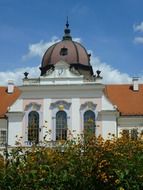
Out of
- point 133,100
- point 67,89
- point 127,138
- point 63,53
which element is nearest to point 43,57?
point 63,53

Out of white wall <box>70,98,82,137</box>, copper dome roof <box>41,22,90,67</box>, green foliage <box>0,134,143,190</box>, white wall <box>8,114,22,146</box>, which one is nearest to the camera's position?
green foliage <box>0,134,143,190</box>

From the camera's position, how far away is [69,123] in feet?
139

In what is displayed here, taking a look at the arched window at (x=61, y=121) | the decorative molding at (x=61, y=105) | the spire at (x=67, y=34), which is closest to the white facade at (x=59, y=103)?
the decorative molding at (x=61, y=105)

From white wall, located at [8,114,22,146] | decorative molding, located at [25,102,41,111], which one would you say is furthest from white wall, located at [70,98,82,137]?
white wall, located at [8,114,22,146]

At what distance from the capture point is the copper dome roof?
4544 centimetres

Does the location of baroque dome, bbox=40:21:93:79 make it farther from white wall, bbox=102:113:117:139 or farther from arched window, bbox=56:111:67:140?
white wall, bbox=102:113:117:139

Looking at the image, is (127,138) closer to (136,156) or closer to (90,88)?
(136,156)

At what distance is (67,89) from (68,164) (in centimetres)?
2559

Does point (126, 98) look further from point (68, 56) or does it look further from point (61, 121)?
point (61, 121)

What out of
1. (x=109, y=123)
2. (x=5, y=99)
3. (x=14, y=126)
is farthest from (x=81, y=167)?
(x=5, y=99)

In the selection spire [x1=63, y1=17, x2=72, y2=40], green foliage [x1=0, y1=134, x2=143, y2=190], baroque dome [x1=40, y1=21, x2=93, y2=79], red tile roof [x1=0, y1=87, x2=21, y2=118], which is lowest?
green foliage [x1=0, y1=134, x2=143, y2=190]

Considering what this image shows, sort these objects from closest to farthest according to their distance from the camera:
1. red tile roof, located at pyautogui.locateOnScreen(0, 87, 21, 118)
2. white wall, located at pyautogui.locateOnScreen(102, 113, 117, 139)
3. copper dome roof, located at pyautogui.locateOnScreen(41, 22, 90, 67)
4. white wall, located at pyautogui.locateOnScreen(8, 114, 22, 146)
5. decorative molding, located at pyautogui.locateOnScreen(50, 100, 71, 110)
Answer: white wall, located at pyautogui.locateOnScreen(102, 113, 117, 139)
decorative molding, located at pyautogui.locateOnScreen(50, 100, 71, 110)
white wall, located at pyautogui.locateOnScreen(8, 114, 22, 146)
red tile roof, located at pyautogui.locateOnScreen(0, 87, 21, 118)
copper dome roof, located at pyautogui.locateOnScreen(41, 22, 90, 67)

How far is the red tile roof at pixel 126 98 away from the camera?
4384 cm

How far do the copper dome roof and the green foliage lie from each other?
90.1 ft
